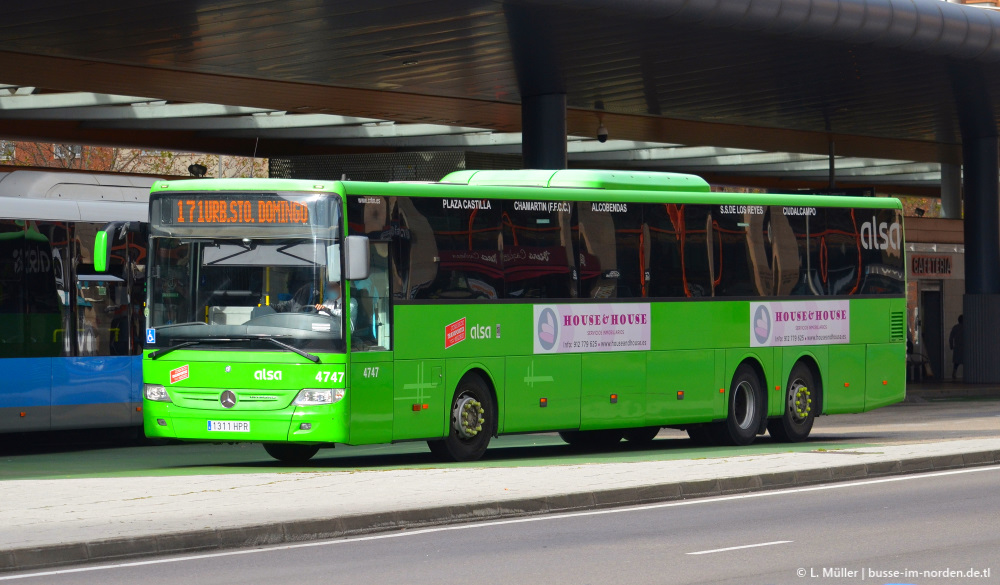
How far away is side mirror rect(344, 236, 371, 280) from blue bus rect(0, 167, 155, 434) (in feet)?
17.0

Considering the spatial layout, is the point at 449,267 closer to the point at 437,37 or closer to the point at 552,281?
the point at 552,281

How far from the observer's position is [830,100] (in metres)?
31.3

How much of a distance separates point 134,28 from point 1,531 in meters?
12.1

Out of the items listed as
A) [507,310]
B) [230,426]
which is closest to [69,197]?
[230,426]

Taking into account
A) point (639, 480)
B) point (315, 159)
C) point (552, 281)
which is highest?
point (315, 159)

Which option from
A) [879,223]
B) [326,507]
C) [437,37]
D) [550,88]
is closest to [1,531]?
[326,507]

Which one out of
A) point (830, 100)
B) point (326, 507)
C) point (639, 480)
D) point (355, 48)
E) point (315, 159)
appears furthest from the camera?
point (315, 159)

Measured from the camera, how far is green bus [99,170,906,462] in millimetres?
16266

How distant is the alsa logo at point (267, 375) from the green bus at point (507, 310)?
1cm

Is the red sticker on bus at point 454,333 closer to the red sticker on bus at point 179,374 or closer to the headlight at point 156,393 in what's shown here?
the red sticker on bus at point 179,374

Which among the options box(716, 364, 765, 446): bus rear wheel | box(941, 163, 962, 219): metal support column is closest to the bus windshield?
box(716, 364, 765, 446): bus rear wheel

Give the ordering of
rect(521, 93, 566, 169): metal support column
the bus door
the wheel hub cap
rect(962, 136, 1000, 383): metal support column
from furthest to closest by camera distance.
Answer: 1. rect(962, 136, 1000, 383): metal support column
2. rect(521, 93, 566, 169): metal support column
3. the wheel hub cap
4. the bus door

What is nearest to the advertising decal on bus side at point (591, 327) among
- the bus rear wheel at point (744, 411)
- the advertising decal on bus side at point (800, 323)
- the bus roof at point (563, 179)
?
the bus roof at point (563, 179)

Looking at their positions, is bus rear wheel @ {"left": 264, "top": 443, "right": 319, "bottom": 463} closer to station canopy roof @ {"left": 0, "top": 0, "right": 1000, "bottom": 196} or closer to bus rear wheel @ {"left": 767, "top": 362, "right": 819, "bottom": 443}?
Result: station canopy roof @ {"left": 0, "top": 0, "right": 1000, "bottom": 196}
